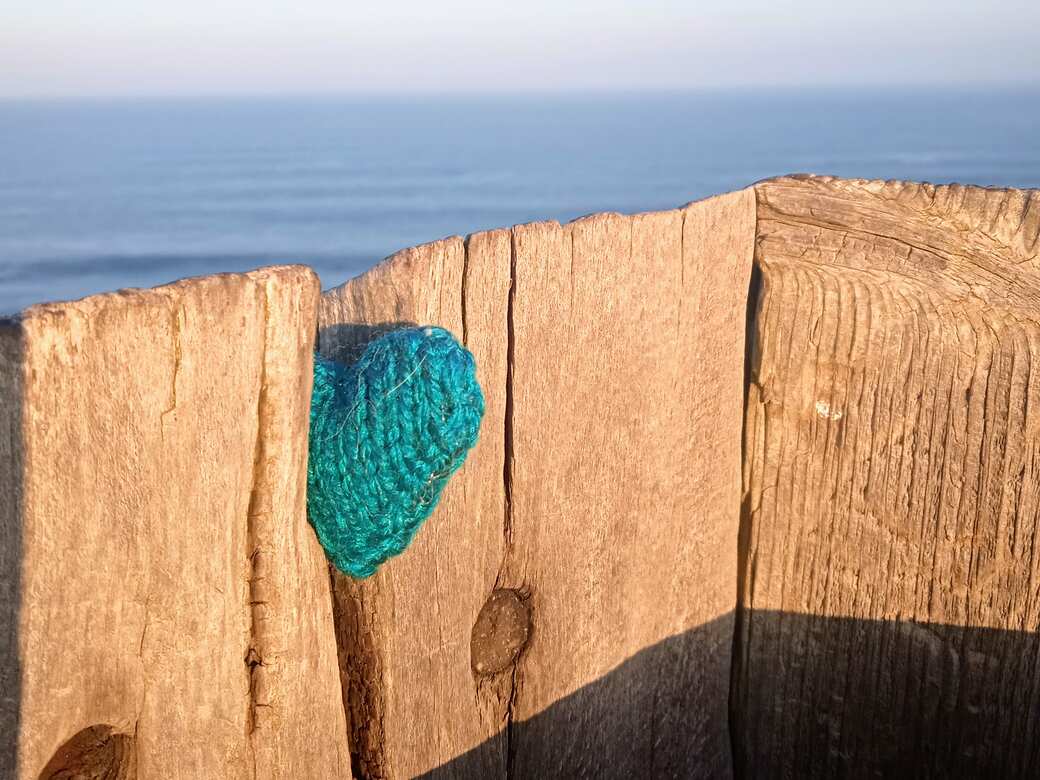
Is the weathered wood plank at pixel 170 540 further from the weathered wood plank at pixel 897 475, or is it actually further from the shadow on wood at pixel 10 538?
the weathered wood plank at pixel 897 475

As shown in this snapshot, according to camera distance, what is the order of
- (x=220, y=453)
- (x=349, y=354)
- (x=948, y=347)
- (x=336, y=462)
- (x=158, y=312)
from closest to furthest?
1. (x=158, y=312)
2. (x=220, y=453)
3. (x=336, y=462)
4. (x=349, y=354)
5. (x=948, y=347)

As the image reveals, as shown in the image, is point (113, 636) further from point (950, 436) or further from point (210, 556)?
point (950, 436)

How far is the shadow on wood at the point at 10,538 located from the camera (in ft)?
3.80

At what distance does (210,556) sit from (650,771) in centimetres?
113

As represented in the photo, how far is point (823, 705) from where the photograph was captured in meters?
2.27

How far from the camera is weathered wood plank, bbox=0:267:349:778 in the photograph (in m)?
1.21

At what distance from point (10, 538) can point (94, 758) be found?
30 centimetres

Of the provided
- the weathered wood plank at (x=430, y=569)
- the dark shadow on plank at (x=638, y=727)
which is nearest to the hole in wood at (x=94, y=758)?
the weathered wood plank at (x=430, y=569)

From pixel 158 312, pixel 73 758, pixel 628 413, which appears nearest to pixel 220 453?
pixel 158 312

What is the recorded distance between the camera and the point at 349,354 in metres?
1.62

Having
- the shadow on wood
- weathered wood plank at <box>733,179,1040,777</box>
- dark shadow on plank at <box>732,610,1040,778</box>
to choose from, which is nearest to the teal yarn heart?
the shadow on wood

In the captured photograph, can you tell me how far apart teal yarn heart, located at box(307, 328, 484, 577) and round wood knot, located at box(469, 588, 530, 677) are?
0.31m

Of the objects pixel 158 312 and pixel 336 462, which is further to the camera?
pixel 336 462

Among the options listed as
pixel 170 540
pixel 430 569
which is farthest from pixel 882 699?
pixel 170 540
